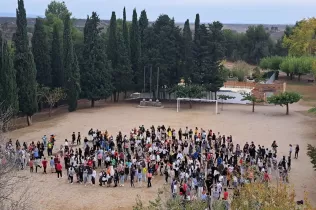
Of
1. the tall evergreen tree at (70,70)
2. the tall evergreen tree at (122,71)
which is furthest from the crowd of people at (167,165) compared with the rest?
the tall evergreen tree at (122,71)

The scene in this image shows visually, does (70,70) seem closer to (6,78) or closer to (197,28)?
(6,78)

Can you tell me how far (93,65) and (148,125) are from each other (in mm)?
10236

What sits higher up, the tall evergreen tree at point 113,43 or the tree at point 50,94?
the tall evergreen tree at point 113,43

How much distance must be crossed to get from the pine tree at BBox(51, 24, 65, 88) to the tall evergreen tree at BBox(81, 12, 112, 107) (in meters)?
2.74

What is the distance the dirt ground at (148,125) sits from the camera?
64.3 feet

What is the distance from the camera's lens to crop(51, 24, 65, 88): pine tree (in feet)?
140

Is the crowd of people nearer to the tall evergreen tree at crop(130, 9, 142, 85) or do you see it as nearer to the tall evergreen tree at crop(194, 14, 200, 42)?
the tall evergreen tree at crop(194, 14, 200, 42)

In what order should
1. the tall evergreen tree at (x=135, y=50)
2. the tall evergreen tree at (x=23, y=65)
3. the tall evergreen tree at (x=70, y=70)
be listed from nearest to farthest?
the tall evergreen tree at (x=23, y=65), the tall evergreen tree at (x=70, y=70), the tall evergreen tree at (x=135, y=50)

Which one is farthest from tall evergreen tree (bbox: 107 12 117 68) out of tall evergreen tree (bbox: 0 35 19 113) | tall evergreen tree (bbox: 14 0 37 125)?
tall evergreen tree (bbox: 0 35 19 113)

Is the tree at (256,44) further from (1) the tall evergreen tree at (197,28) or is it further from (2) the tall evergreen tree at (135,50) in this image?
(2) the tall evergreen tree at (135,50)

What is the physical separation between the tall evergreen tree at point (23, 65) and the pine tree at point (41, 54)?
6.54 meters

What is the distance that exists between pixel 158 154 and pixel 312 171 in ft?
25.8

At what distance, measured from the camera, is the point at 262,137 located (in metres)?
30.0

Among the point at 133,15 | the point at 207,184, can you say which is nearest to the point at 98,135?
the point at 207,184
